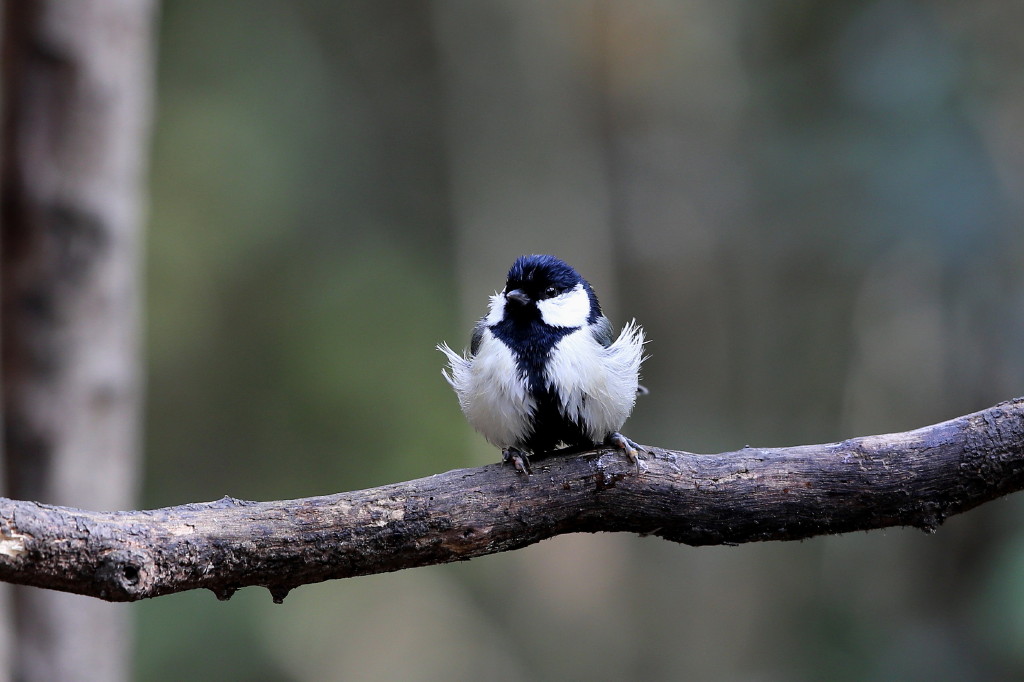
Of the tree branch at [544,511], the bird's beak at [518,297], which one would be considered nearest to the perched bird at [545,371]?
the bird's beak at [518,297]

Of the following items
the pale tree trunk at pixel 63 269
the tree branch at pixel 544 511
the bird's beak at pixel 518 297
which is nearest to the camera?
the tree branch at pixel 544 511

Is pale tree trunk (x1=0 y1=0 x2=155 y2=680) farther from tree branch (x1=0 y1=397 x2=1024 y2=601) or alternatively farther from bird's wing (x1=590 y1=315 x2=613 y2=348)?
bird's wing (x1=590 y1=315 x2=613 y2=348)

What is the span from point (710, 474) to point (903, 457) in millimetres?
438

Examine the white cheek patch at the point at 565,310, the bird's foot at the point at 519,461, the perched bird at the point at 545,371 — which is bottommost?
the bird's foot at the point at 519,461

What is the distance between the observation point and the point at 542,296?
2.56m

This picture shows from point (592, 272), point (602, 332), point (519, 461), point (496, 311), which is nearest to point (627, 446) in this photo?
point (519, 461)

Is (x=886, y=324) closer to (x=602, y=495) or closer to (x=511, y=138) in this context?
(x=511, y=138)

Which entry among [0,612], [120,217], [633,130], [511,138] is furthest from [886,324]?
[0,612]

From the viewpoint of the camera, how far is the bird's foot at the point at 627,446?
6.87 ft

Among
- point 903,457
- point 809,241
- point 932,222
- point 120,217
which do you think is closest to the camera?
point 903,457

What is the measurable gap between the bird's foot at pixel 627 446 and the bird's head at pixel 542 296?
42cm

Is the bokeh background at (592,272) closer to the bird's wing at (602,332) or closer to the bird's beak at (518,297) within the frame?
the bird's wing at (602,332)

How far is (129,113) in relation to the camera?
3.32 meters

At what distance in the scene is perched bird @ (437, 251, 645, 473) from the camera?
237 cm
